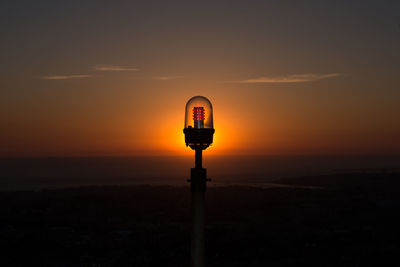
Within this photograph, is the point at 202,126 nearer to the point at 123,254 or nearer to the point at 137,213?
the point at 123,254

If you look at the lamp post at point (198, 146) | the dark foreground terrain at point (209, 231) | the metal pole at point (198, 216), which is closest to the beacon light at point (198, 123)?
the lamp post at point (198, 146)

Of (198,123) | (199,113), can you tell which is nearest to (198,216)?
(198,123)

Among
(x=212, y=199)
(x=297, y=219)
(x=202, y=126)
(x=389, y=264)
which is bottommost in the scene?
(x=389, y=264)


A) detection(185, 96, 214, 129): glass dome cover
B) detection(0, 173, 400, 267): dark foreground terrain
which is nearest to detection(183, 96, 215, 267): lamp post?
detection(185, 96, 214, 129): glass dome cover

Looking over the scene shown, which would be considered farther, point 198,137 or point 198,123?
point 198,123

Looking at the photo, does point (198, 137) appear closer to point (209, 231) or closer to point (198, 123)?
point (198, 123)

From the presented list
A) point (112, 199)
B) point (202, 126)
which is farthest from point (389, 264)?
point (112, 199)

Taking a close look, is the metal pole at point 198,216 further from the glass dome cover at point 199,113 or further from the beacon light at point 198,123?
the glass dome cover at point 199,113
